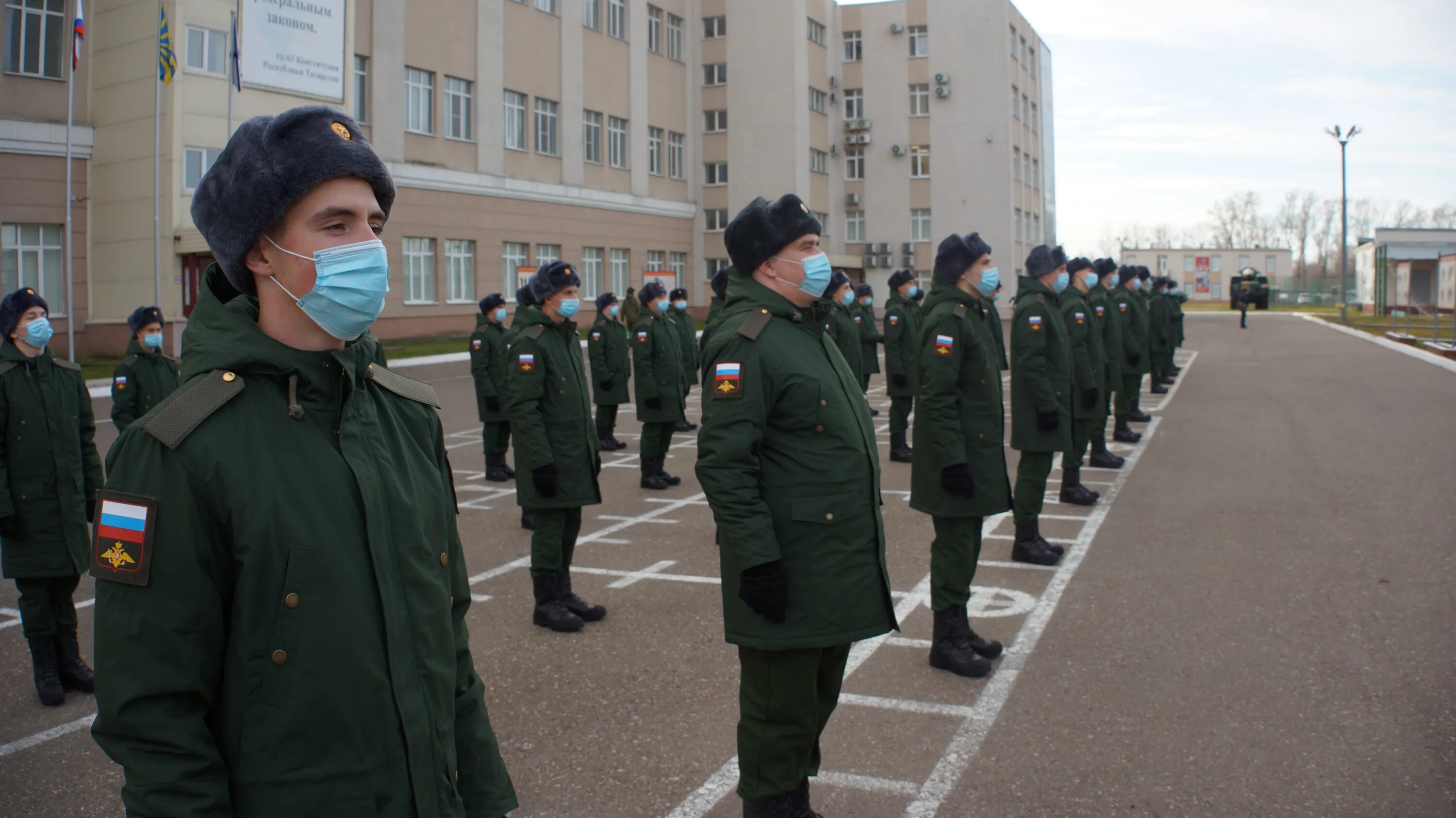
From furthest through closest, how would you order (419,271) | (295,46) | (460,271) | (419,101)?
(460,271)
(419,271)
(419,101)
(295,46)

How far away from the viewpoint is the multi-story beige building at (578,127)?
2809 cm

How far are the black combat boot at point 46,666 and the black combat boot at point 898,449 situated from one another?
10026 mm

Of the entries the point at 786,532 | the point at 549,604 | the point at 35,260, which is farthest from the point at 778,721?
the point at 35,260

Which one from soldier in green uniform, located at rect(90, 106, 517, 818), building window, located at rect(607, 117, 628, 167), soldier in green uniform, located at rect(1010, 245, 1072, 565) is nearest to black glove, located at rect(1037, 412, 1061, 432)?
soldier in green uniform, located at rect(1010, 245, 1072, 565)

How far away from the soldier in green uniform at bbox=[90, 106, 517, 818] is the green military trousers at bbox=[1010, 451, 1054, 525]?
6.49 metres

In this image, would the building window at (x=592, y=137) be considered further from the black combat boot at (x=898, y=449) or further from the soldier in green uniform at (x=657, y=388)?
the black combat boot at (x=898, y=449)

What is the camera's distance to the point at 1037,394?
27.2ft

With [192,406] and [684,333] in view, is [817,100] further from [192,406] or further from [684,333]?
[192,406]

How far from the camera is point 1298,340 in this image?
34281 mm

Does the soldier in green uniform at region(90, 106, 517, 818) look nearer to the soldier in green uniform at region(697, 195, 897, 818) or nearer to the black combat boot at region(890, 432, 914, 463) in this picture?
the soldier in green uniform at region(697, 195, 897, 818)

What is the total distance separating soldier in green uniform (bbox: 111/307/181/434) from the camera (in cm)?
832

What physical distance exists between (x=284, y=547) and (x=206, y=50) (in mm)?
30875

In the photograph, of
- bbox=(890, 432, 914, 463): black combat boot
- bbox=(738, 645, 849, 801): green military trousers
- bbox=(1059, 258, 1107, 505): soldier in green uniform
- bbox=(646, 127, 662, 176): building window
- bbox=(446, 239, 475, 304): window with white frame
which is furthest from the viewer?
bbox=(646, 127, 662, 176): building window

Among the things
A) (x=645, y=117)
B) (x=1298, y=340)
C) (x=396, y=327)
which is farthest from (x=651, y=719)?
(x=645, y=117)
